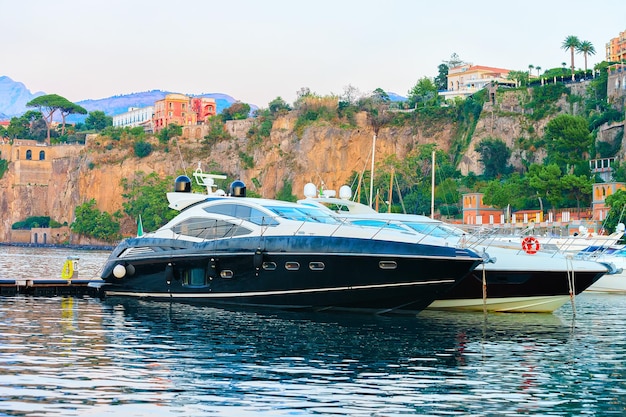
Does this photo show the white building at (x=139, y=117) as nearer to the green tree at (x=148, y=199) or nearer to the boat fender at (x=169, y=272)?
the green tree at (x=148, y=199)

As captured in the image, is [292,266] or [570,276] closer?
[292,266]

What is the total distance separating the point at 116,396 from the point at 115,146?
124149 millimetres

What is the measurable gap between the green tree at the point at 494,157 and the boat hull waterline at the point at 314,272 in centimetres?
7924

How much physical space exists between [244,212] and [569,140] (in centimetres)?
6774

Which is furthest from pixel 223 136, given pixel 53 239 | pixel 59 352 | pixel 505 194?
pixel 59 352

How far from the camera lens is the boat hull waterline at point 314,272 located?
80.3 ft

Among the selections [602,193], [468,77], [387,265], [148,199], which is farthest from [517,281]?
[468,77]

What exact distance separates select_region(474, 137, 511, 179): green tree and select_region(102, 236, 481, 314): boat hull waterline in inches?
3120

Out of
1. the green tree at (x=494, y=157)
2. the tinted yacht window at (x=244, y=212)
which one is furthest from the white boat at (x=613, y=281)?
the green tree at (x=494, y=157)

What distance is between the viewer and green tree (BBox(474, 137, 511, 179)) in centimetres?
10369

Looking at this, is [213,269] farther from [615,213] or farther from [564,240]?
[615,213]

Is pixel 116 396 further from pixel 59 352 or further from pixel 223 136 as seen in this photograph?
pixel 223 136

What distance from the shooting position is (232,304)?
27234 mm

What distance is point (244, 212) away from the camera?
89.1 feet
